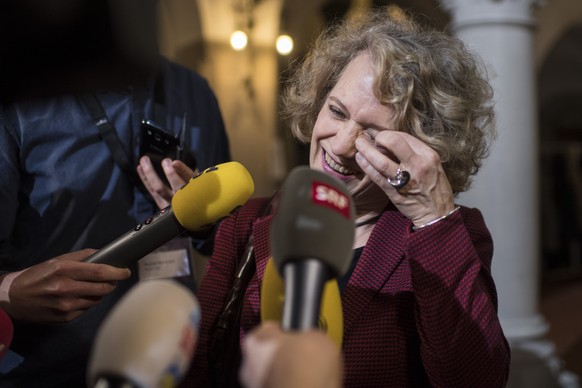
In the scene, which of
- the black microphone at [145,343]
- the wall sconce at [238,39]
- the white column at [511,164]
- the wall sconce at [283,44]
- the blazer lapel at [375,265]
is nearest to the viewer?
the black microphone at [145,343]

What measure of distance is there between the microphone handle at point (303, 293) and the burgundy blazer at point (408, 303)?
1.47 feet

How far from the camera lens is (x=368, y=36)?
1313mm

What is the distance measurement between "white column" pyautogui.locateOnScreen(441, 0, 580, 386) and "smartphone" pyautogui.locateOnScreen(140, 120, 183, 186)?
1869 mm

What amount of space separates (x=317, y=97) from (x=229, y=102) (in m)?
3.75

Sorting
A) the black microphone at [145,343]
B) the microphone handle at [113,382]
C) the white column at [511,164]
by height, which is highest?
the black microphone at [145,343]

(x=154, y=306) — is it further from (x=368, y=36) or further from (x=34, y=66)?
(x=34, y=66)

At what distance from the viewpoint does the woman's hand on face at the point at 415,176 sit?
102 centimetres

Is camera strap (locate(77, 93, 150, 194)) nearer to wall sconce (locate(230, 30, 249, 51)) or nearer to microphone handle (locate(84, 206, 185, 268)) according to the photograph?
microphone handle (locate(84, 206, 185, 268))

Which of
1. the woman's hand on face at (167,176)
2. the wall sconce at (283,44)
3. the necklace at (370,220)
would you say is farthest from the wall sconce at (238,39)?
the necklace at (370,220)

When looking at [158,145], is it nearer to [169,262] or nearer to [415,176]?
[169,262]

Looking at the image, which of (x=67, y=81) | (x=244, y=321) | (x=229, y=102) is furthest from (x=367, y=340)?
(x=229, y=102)

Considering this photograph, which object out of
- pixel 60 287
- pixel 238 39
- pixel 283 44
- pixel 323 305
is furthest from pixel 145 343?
pixel 283 44

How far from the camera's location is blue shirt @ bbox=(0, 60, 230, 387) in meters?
1.34

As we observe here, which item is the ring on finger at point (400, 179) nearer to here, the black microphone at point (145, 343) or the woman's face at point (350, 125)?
the woman's face at point (350, 125)
